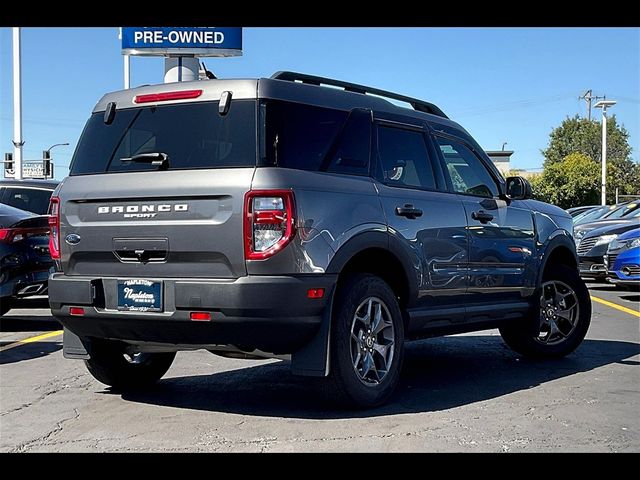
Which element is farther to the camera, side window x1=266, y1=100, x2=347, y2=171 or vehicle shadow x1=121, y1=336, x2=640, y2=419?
vehicle shadow x1=121, y1=336, x2=640, y2=419

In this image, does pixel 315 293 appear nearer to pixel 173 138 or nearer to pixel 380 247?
pixel 380 247

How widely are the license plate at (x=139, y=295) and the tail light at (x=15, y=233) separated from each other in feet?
14.7

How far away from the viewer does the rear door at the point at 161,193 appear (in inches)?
194

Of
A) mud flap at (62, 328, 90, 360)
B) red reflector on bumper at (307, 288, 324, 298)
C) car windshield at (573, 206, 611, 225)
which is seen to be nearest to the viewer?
red reflector on bumper at (307, 288, 324, 298)

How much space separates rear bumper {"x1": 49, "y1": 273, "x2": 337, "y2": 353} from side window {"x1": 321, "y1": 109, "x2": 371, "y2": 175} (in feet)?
2.71

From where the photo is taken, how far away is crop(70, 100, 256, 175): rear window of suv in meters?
5.09

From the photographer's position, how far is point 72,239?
546 cm

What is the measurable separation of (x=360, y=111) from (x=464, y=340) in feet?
13.3

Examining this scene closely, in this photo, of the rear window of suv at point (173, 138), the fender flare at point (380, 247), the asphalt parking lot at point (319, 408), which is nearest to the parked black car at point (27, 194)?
the asphalt parking lot at point (319, 408)

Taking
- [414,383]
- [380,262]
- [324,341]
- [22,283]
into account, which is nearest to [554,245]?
[414,383]

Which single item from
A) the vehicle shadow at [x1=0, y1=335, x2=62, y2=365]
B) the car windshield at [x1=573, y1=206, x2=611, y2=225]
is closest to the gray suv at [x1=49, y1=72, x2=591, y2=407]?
the vehicle shadow at [x1=0, y1=335, x2=62, y2=365]

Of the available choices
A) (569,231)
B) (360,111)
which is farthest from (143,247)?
(569,231)

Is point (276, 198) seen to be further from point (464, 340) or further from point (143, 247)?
point (464, 340)

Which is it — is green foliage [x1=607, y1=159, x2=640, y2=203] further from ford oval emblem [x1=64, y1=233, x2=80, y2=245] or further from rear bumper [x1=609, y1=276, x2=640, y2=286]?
ford oval emblem [x1=64, y1=233, x2=80, y2=245]
